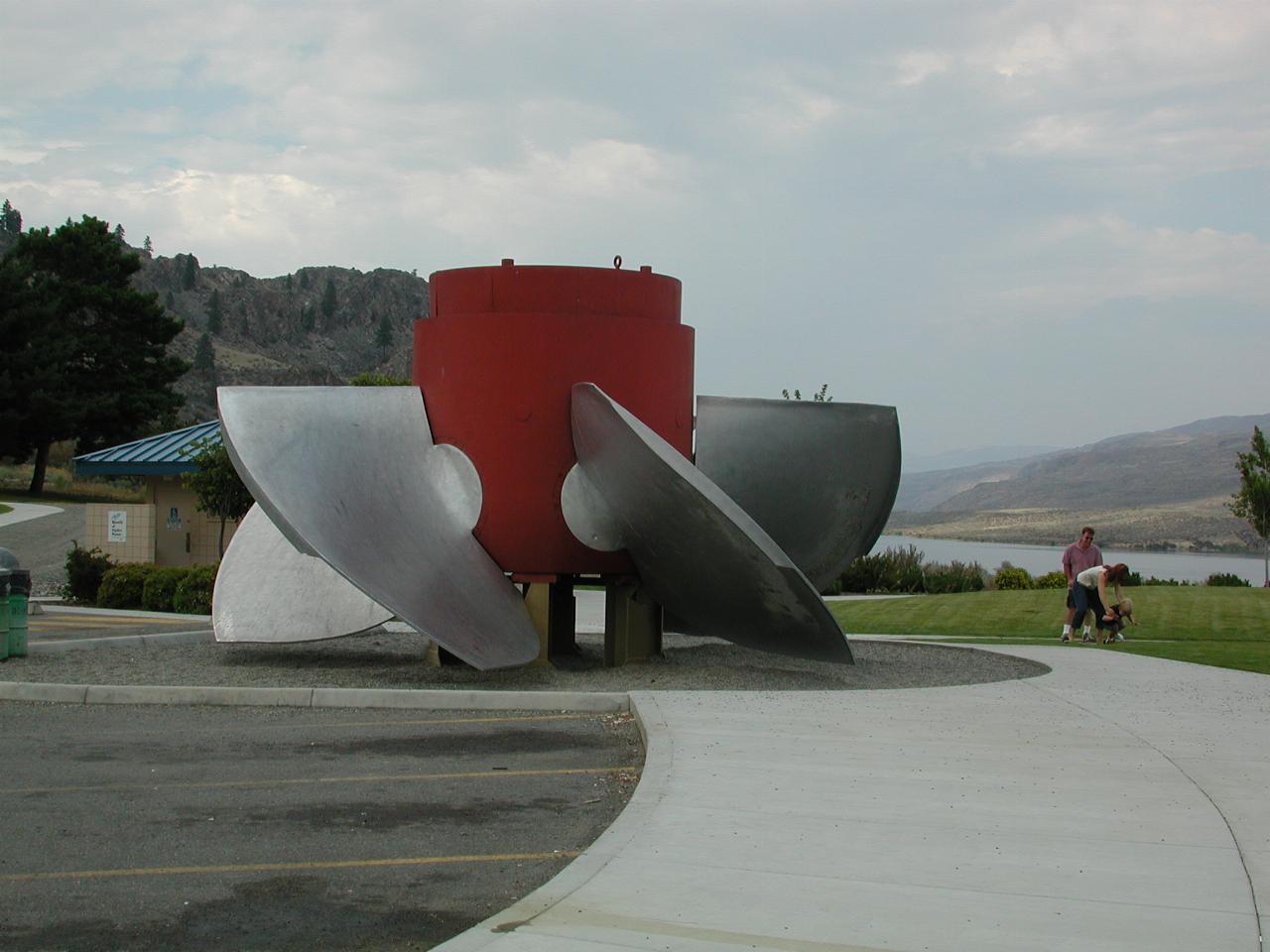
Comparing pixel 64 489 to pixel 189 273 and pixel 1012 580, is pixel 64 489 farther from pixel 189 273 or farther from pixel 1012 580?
pixel 189 273

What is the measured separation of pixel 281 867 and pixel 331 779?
1.73m

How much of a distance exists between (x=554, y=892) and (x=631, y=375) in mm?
6910

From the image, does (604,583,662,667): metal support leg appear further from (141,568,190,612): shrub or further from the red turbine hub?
(141,568,190,612): shrub

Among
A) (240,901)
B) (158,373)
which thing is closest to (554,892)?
(240,901)

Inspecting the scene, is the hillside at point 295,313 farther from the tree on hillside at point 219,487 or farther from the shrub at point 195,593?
the shrub at point 195,593

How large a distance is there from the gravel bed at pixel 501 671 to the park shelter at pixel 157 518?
11816 mm

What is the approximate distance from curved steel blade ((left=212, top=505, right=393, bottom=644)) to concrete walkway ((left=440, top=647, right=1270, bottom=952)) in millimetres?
3582

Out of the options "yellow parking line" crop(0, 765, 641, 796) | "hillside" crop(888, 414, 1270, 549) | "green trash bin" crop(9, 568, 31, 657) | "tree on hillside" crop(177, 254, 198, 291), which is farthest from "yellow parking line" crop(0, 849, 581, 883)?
"tree on hillside" crop(177, 254, 198, 291)

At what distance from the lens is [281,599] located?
1202 cm

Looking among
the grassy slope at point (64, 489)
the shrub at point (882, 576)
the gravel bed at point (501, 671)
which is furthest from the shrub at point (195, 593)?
the grassy slope at point (64, 489)

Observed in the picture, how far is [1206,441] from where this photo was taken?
178875 millimetres

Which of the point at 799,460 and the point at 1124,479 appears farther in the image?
the point at 1124,479

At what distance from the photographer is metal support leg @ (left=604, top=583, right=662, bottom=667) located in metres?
11.6

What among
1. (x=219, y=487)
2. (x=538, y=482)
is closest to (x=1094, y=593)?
(x=538, y=482)
